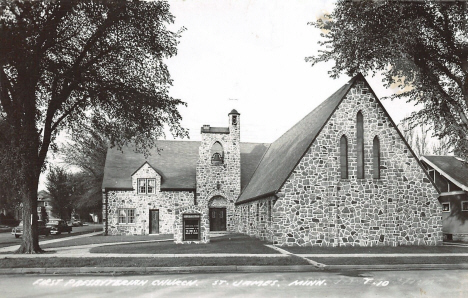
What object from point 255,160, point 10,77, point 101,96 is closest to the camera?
point 10,77

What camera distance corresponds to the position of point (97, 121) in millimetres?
22938

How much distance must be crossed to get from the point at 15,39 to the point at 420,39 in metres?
17.2

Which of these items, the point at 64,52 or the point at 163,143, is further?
the point at 163,143

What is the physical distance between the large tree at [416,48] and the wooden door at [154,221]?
20404mm

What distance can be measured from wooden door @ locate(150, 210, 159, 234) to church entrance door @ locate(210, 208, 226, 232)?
458 centimetres

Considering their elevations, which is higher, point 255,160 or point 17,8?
point 17,8

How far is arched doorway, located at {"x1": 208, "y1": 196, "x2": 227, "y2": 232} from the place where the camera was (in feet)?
122

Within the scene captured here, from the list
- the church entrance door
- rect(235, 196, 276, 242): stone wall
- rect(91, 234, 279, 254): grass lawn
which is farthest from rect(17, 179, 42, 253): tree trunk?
the church entrance door

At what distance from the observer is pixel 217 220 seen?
122ft

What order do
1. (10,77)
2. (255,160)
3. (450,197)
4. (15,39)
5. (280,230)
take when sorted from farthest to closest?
1. (255,160)
2. (450,197)
3. (280,230)
4. (10,77)
5. (15,39)

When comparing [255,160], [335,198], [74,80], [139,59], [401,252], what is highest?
[139,59]

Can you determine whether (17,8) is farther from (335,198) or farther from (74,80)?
(335,198)

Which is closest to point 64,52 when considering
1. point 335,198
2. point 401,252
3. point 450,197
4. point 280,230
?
point 280,230

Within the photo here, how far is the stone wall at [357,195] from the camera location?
22.1 meters
